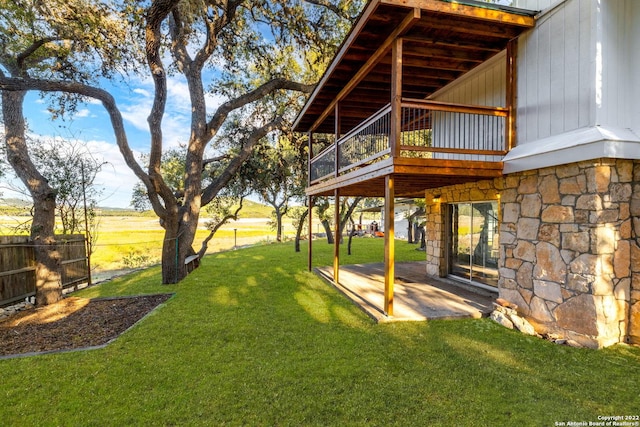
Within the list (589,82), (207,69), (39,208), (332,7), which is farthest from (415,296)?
(207,69)

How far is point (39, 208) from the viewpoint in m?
6.68

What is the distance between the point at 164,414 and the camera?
2768mm

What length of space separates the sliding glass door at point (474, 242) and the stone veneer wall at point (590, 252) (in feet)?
5.38

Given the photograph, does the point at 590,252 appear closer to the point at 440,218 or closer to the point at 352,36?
the point at 440,218

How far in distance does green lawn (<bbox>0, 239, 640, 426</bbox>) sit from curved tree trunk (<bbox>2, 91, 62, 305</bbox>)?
3289mm

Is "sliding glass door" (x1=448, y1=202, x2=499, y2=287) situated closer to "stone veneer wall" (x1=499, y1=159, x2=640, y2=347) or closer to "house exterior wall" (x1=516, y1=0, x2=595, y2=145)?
"stone veneer wall" (x1=499, y1=159, x2=640, y2=347)

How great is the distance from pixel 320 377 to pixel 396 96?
4077 millimetres

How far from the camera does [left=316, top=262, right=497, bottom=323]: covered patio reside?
16.9 feet

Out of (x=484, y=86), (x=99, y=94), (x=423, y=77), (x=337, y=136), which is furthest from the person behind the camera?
(x=337, y=136)

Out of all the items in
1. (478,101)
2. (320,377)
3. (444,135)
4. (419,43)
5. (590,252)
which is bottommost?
(320,377)

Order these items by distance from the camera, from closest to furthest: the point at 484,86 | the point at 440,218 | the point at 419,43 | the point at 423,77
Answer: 1. the point at 419,43
2. the point at 484,86
3. the point at 423,77
4. the point at 440,218

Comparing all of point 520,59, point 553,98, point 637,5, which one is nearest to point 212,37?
point 520,59

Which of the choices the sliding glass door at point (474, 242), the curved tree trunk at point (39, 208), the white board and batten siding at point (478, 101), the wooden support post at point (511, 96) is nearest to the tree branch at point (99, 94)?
the curved tree trunk at point (39, 208)

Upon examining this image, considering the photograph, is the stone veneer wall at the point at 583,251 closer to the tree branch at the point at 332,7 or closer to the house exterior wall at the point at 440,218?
the house exterior wall at the point at 440,218
